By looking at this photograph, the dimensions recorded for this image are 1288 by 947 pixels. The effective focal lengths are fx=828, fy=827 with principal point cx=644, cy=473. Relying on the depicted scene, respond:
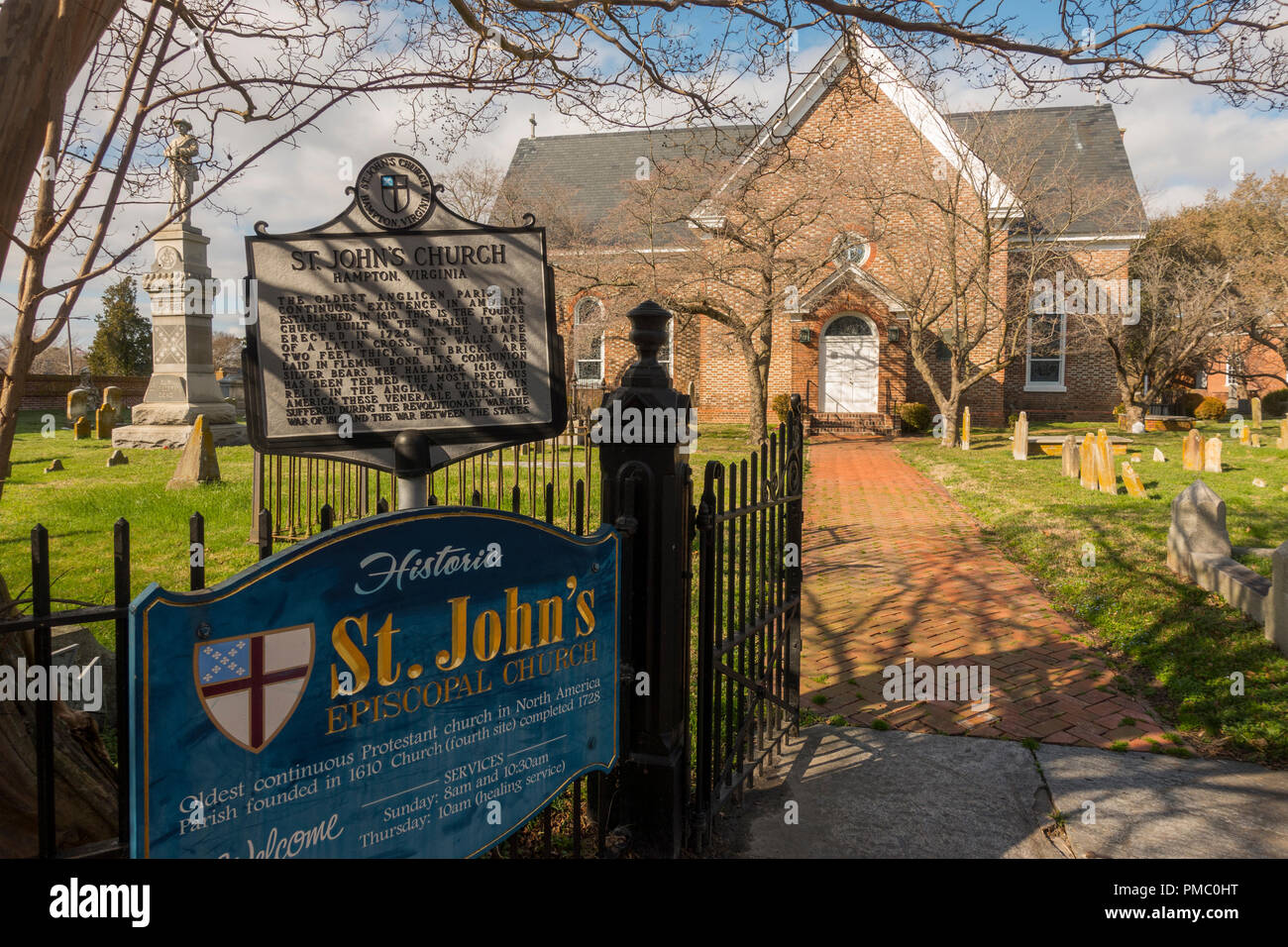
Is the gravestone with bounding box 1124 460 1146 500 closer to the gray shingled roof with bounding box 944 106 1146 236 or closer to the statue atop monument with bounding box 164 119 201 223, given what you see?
the gray shingled roof with bounding box 944 106 1146 236

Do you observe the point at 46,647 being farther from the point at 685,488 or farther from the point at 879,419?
the point at 879,419

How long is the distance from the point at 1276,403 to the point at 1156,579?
3194 centimetres

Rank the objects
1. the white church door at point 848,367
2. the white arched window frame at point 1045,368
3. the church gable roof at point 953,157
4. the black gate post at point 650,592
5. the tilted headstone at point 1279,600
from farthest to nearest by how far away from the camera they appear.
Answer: the white arched window frame at point 1045,368
the white church door at point 848,367
the church gable roof at point 953,157
the tilted headstone at point 1279,600
the black gate post at point 650,592

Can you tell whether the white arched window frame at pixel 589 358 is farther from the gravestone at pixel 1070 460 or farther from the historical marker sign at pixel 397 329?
the historical marker sign at pixel 397 329

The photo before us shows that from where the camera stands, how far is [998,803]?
3834 mm

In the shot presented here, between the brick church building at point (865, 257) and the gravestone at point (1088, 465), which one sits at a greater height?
the brick church building at point (865, 257)

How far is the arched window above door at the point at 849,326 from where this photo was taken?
25359 mm

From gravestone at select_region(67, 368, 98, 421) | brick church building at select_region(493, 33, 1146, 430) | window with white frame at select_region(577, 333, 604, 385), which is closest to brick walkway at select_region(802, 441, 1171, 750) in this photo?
brick church building at select_region(493, 33, 1146, 430)

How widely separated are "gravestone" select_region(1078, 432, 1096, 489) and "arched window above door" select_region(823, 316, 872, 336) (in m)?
12.2

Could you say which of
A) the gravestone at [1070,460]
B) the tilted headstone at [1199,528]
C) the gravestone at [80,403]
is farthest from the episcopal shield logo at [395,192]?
the gravestone at [80,403]

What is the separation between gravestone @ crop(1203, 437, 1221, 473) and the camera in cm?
1448

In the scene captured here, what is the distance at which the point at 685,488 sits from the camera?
3273 mm

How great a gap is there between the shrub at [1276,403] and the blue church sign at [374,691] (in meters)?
38.0
